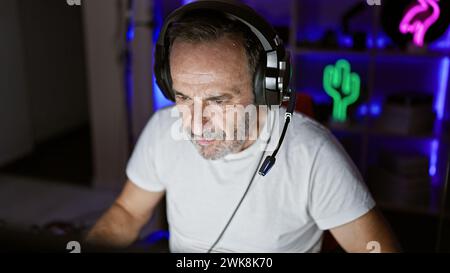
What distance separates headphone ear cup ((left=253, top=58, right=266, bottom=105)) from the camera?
920 millimetres

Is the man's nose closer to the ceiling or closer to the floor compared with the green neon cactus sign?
closer to the ceiling

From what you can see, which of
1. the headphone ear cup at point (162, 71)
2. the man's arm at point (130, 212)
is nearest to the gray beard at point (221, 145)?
the headphone ear cup at point (162, 71)

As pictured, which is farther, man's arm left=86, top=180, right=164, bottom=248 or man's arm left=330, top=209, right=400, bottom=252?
man's arm left=86, top=180, right=164, bottom=248

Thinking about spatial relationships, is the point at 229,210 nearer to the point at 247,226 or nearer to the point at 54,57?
the point at 247,226

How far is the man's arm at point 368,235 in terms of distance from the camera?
925 mm

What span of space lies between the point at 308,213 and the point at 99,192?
2.41 metres

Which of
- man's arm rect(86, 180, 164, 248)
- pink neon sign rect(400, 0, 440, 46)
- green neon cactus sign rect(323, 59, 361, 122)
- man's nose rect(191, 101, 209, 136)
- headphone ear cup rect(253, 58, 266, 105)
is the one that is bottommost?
man's arm rect(86, 180, 164, 248)

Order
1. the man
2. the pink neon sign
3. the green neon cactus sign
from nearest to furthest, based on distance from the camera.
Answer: the man
the pink neon sign
the green neon cactus sign

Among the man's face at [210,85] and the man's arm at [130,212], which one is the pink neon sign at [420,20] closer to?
the man's face at [210,85]

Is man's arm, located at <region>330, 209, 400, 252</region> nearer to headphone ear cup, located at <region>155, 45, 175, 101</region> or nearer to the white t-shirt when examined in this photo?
the white t-shirt

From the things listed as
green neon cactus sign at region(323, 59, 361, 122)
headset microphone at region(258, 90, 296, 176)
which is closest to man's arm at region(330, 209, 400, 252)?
headset microphone at region(258, 90, 296, 176)

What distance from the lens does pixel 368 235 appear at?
937 mm

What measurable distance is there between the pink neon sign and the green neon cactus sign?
1.54 m

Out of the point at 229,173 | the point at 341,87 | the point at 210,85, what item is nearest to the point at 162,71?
the point at 210,85
